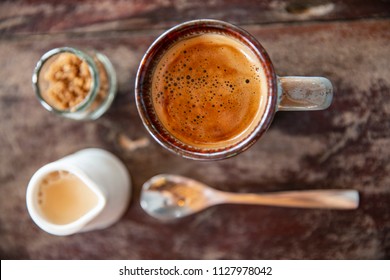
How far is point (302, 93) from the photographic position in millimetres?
838

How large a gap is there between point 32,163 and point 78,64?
0.28 metres

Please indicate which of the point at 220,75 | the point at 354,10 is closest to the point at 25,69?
→ the point at 220,75

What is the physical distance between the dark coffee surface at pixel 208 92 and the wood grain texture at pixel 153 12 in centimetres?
18

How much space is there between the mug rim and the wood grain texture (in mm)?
216

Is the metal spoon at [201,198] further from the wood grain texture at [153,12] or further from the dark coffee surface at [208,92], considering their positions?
the wood grain texture at [153,12]

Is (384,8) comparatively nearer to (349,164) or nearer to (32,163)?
(349,164)

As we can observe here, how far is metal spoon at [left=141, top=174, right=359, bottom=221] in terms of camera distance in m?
1.03

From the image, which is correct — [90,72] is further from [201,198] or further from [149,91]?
[201,198]

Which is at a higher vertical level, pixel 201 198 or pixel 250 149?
pixel 250 149

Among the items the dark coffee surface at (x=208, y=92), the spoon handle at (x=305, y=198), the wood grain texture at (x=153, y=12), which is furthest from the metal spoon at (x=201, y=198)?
the wood grain texture at (x=153, y=12)

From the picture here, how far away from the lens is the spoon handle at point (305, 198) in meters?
1.03

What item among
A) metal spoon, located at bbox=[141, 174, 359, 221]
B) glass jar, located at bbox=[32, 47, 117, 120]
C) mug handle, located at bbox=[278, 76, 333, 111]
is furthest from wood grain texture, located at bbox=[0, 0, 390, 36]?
metal spoon, located at bbox=[141, 174, 359, 221]

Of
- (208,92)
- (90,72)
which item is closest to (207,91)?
(208,92)

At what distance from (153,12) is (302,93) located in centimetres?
41
